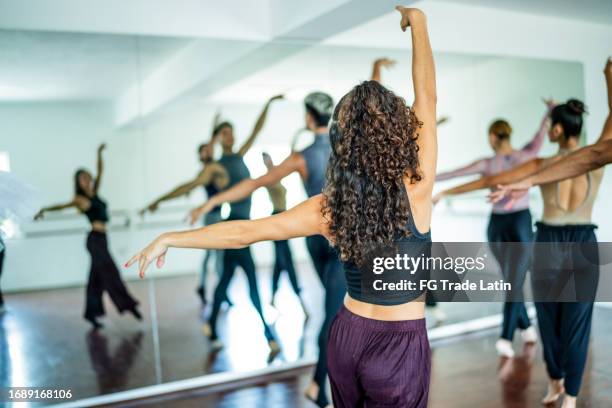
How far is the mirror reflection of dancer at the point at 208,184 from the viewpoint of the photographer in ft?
12.5

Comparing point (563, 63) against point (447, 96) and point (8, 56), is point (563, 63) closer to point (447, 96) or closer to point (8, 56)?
point (447, 96)

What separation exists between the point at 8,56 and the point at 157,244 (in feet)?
7.51

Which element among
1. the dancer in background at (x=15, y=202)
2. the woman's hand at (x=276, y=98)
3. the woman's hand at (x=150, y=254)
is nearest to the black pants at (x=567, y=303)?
the woman's hand at (x=276, y=98)

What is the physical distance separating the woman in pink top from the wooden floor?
18 cm

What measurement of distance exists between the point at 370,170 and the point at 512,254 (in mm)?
2862

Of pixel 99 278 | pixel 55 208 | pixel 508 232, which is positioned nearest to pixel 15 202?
pixel 55 208

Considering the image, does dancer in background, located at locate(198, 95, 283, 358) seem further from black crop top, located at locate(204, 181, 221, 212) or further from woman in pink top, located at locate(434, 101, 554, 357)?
woman in pink top, located at locate(434, 101, 554, 357)

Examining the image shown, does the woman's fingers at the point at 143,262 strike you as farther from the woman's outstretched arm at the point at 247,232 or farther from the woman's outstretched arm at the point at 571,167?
the woman's outstretched arm at the point at 571,167

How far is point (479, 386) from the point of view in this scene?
346 centimetres

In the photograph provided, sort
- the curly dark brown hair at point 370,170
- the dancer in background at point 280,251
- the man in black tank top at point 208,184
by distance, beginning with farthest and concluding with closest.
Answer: the dancer in background at point 280,251 < the man in black tank top at point 208,184 < the curly dark brown hair at point 370,170

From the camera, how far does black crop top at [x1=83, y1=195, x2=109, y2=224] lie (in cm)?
356

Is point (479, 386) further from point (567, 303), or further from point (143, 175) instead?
point (143, 175)

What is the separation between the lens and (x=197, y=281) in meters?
3.91

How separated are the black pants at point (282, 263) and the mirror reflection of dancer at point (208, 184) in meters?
0.36
